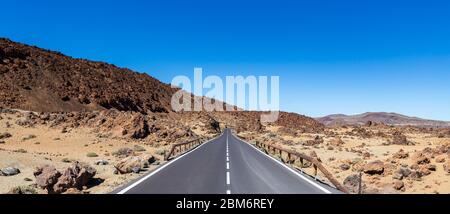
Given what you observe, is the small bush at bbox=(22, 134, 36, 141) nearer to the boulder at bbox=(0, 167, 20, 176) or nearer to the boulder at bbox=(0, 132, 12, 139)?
the boulder at bbox=(0, 132, 12, 139)

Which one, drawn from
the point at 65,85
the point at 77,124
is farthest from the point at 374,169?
the point at 65,85

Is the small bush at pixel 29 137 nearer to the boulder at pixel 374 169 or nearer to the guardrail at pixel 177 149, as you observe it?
the guardrail at pixel 177 149

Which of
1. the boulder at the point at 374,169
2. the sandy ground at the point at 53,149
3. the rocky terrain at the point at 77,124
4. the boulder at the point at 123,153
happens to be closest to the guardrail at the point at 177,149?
the sandy ground at the point at 53,149

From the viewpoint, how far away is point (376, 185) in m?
17.0

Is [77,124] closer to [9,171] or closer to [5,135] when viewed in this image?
[5,135]

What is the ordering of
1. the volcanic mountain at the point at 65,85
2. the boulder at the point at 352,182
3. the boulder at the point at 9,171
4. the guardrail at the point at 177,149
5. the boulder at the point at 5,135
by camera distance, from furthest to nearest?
the volcanic mountain at the point at 65,85
the boulder at the point at 5,135
the guardrail at the point at 177,149
the boulder at the point at 9,171
the boulder at the point at 352,182

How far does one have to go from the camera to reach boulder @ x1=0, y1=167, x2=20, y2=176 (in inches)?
766

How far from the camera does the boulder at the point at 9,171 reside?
1945cm

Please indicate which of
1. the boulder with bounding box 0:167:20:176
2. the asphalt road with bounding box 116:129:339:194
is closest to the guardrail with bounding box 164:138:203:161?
the asphalt road with bounding box 116:129:339:194

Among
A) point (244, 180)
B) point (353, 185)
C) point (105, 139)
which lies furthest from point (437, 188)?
point (105, 139)

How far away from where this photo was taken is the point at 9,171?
64.5 feet

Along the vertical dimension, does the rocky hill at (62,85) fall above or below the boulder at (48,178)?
above
